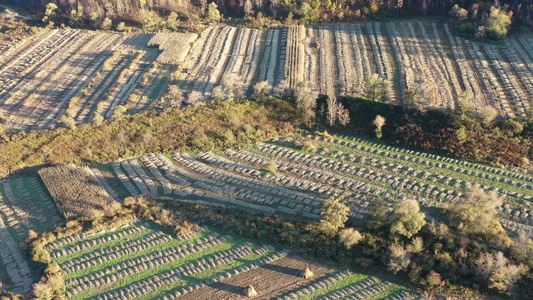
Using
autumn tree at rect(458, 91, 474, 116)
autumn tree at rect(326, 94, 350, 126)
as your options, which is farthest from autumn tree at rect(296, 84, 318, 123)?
autumn tree at rect(458, 91, 474, 116)

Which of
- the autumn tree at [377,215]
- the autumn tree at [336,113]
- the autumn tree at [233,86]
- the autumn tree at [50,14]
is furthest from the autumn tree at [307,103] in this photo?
the autumn tree at [50,14]

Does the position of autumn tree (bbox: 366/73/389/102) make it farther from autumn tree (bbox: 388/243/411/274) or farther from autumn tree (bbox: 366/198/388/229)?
autumn tree (bbox: 388/243/411/274)

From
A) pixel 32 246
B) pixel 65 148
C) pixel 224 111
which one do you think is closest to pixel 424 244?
pixel 224 111

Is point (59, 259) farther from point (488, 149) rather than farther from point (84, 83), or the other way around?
point (488, 149)

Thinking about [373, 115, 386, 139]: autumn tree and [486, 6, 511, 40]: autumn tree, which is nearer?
[373, 115, 386, 139]: autumn tree

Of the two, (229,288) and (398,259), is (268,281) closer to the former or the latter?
(229,288)

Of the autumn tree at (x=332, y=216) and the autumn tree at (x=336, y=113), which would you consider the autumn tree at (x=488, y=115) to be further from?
the autumn tree at (x=332, y=216)
